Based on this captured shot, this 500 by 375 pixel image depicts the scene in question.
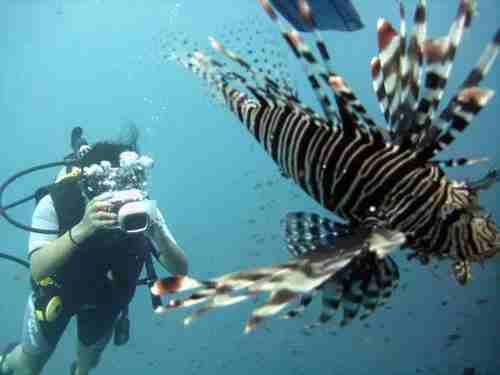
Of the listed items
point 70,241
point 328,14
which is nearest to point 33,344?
point 70,241

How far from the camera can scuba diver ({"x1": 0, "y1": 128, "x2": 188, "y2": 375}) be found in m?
3.76

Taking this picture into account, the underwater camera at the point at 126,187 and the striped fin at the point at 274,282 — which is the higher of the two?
the underwater camera at the point at 126,187

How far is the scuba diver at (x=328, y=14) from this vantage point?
3500 mm

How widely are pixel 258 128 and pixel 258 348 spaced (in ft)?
66.0

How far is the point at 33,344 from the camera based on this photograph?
495 cm

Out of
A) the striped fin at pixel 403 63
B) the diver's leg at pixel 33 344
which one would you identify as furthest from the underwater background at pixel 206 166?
the diver's leg at pixel 33 344

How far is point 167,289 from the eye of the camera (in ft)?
4.58

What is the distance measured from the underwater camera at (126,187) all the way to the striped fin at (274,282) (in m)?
1.99

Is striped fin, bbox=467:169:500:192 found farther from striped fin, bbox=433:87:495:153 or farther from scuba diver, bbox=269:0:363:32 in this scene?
scuba diver, bbox=269:0:363:32

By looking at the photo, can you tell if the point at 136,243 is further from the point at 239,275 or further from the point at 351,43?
the point at 351,43

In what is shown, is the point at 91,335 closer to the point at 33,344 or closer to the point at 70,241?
the point at 33,344

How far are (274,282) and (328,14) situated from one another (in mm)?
3349

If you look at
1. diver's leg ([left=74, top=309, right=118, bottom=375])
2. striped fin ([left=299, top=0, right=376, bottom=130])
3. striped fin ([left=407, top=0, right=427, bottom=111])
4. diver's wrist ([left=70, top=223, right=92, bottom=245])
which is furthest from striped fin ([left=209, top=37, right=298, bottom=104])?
diver's leg ([left=74, top=309, right=118, bottom=375])

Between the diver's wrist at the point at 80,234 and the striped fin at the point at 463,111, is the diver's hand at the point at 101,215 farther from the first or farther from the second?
the striped fin at the point at 463,111
